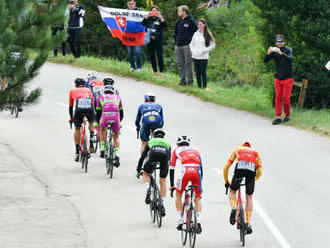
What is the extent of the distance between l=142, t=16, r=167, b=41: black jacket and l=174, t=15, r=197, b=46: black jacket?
94cm

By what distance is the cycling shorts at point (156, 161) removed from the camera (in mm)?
13797

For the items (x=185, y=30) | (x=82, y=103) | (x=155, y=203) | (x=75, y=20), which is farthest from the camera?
(x=75, y=20)

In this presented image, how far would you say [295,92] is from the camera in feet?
83.0

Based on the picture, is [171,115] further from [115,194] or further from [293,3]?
[115,194]

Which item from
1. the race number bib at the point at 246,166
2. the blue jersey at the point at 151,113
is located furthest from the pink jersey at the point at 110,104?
the race number bib at the point at 246,166

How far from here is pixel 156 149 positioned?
13.8 metres

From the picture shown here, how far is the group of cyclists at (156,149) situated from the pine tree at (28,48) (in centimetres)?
249

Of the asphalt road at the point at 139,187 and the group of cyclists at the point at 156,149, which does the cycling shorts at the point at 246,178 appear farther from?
the asphalt road at the point at 139,187

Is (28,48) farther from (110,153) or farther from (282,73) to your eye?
(282,73)

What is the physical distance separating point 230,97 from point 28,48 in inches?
519

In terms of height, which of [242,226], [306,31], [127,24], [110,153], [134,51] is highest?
[306,31]

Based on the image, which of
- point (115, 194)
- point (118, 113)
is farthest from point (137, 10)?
point (115, 194)

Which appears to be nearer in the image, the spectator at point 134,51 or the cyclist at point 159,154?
the cyclist at point 159,154

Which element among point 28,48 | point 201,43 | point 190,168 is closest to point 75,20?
point 201,43
